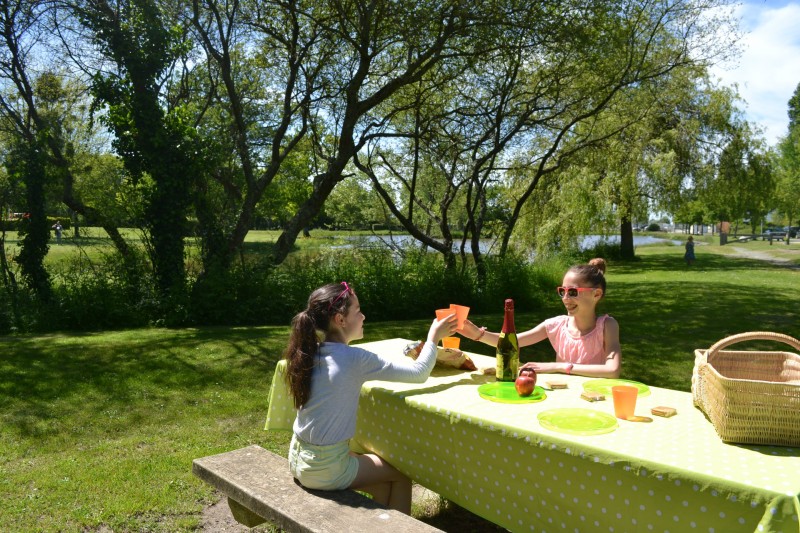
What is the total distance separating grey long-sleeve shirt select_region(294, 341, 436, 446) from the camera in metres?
2.93

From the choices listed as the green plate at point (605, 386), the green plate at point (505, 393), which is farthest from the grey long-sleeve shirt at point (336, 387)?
the green plate at point (605, 386)

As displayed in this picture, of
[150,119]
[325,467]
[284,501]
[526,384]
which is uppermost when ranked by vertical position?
[150,119]

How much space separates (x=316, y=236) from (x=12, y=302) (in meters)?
14.4

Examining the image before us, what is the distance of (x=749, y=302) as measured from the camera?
44.6 ft

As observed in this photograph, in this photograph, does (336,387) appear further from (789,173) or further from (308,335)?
(789,173)

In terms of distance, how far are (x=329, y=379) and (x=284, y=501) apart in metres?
0.58

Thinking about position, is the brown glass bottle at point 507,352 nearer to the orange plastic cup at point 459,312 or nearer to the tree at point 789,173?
the orange plastic cup at point 459,312

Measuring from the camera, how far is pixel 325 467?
9.64 feet

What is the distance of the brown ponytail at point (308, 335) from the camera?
9.54ft

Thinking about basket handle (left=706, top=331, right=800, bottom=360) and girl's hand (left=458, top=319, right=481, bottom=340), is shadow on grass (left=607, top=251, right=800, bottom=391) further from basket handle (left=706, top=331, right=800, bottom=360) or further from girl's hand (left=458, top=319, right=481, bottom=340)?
basket handle (left=706, top=331, right=800, bottom=360)

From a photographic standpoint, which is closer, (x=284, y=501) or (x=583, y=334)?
(x=284, y=501)

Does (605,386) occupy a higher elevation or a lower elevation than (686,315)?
higher

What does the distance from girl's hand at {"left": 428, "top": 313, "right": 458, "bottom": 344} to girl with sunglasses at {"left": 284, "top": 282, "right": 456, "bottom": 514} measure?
156 mm

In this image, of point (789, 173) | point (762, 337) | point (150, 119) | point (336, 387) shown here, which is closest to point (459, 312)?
point (336, 387)
